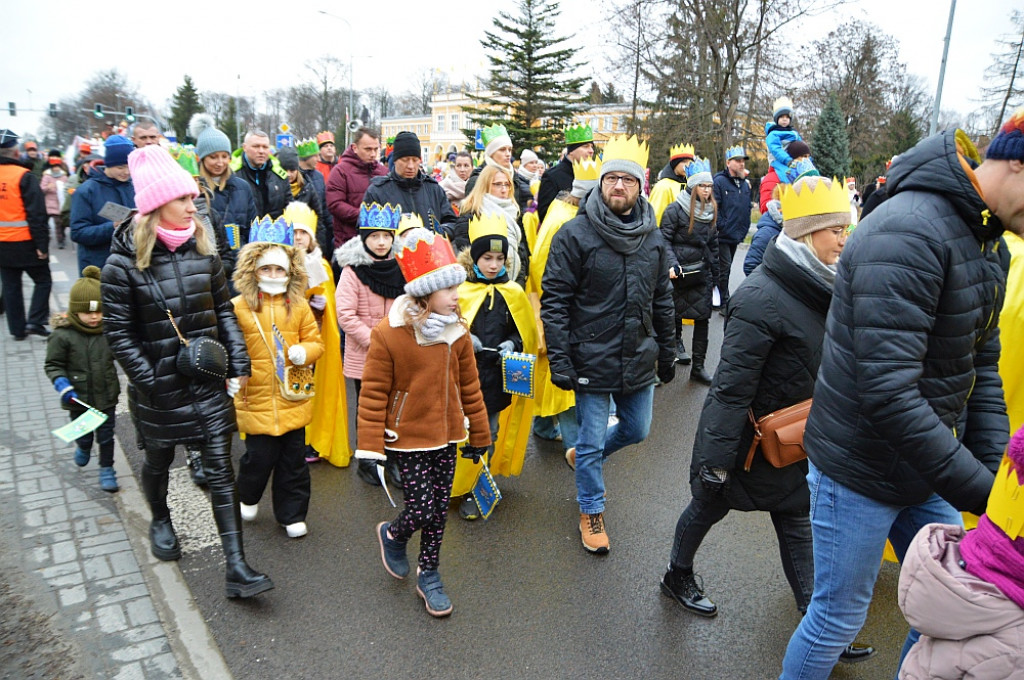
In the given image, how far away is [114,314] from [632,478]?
3.46 meters

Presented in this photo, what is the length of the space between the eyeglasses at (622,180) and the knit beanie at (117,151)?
4.53m

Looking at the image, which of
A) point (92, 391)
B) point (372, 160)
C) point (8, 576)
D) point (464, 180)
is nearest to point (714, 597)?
point (8, 576)

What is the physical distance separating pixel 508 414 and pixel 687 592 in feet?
5.73

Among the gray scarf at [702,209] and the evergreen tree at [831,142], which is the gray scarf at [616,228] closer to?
the gray scarf at [702,209]

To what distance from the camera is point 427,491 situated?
3.48 metres

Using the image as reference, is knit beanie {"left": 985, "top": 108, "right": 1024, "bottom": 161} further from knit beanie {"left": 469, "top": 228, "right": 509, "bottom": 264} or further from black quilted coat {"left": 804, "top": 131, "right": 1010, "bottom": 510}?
knit beanie {"left": 469, "top": 228, "right": 509, "bottom": 264}

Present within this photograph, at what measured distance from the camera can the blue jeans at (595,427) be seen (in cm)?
404

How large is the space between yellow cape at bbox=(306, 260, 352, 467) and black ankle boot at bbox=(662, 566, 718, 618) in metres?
2.61

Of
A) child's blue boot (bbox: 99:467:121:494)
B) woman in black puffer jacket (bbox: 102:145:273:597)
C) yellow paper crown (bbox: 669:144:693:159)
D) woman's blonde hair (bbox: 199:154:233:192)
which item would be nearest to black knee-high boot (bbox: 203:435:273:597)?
woman in black puffer jacket (bbox: 102:145:273:597)

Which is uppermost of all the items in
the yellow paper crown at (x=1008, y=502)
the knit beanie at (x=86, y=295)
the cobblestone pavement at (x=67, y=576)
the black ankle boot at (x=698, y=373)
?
the yellow paper crown at (x=1008, y=502)

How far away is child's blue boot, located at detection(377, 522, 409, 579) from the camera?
3.72 meters

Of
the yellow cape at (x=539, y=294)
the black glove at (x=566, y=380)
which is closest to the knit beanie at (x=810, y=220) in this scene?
the black glove at (x=566, y=380)

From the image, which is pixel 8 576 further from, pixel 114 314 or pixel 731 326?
pixel 731 326

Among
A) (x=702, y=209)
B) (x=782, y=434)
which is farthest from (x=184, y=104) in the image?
(x=782, y=434)
